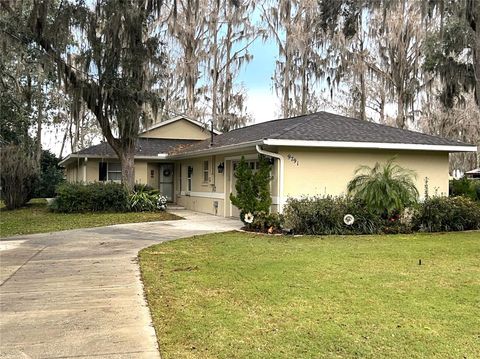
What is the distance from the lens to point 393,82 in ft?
89.1

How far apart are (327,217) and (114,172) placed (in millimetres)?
13698

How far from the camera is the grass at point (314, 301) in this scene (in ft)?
13.7

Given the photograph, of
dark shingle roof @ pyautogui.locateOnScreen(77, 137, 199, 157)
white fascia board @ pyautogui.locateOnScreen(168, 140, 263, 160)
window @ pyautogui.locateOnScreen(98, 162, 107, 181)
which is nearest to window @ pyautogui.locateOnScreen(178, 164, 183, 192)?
white fascia board @ pyautogui.locateOnScreen(168, 140, 263, 160)

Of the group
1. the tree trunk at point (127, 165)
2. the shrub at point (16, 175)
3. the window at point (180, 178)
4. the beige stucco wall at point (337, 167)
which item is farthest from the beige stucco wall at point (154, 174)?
the beige stucco wall at point (337, 167)

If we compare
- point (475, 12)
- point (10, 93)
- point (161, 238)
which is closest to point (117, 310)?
point (161, 238)

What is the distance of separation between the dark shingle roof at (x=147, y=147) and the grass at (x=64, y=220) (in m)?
4.13

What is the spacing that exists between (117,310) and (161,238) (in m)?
6.12

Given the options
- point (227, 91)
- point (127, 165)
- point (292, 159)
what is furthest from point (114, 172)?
point (227, 91)

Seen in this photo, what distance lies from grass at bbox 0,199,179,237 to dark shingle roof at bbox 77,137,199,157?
13.6 ft

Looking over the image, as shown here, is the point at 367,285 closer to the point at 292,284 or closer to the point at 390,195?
the point at 292,284

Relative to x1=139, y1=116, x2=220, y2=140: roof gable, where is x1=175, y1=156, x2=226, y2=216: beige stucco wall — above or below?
below

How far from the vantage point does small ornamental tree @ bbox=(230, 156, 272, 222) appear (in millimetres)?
12945

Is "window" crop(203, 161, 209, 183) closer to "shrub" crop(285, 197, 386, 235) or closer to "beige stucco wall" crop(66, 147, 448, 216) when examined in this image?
"beige stucco wall" crop(66, 147, 448, 216)

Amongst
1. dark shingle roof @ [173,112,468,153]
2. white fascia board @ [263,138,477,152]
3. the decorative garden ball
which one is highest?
dark shingle roof @ [173,112,468,153]
